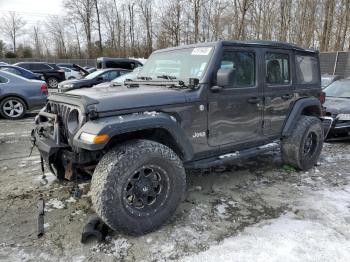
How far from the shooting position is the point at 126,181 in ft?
9.50

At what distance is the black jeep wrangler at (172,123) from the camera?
289 centimetres

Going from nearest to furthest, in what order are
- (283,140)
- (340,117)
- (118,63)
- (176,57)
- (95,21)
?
(176,57)
(283,140)
(340,117)
(118,63)
(95,21)

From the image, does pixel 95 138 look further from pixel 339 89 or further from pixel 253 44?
pixel 339 89

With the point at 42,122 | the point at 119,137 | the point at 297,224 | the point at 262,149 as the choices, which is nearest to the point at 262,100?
the point at 262,149

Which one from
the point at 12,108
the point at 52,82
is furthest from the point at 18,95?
the point at 52,82

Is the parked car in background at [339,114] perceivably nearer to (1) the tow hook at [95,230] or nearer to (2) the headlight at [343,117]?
(2) the headlight at [343,117]

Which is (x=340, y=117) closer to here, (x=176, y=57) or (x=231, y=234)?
(x=176, y=57)

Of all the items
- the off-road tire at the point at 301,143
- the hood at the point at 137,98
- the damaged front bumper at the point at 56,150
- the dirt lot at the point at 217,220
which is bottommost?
the dirt lot at the point at 217,220

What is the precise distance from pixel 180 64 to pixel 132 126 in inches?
54.5

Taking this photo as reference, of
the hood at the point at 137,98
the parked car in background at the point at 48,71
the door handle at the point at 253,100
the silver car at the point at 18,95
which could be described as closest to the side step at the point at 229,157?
the door handle at the point at 253,100

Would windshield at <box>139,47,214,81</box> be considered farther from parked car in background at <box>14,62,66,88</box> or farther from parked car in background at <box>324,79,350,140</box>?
parked car in background at <box>14,62,66,88</box>

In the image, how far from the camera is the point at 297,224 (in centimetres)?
328

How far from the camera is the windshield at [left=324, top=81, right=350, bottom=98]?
764cm

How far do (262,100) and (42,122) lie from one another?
110 inches
